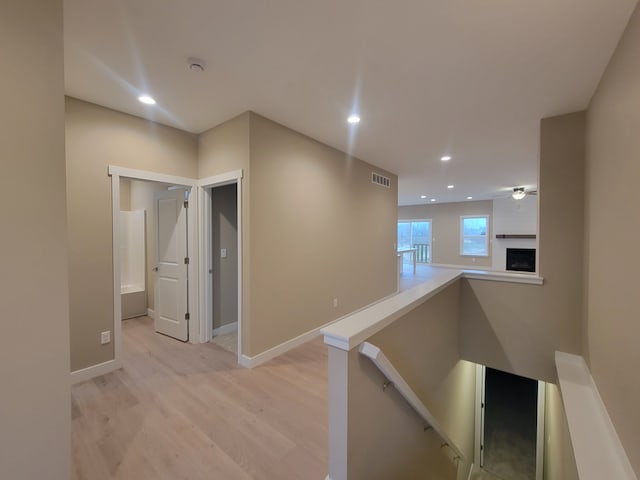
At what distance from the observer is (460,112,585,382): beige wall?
2.83m

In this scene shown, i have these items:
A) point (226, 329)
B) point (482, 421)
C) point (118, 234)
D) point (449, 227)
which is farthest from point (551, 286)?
point (449, 227)

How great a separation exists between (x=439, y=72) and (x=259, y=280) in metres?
2.58

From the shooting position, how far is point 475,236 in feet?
33.2

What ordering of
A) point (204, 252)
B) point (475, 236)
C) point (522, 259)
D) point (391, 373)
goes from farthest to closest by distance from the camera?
point (475, 236) → point (522, 259) → point (204, 252) → point (391, 373)

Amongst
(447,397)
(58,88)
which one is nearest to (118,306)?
(58,88)

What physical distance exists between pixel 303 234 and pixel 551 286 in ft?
9.64

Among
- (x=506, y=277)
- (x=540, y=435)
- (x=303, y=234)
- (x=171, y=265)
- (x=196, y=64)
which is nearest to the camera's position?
(x=196, y=64)

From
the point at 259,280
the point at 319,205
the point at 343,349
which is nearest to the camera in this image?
the point at 343,349

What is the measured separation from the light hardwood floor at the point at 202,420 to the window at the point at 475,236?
9.26 meters

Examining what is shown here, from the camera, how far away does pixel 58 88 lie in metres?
1.33

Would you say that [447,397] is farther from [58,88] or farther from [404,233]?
[404,233]

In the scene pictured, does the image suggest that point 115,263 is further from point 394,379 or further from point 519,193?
point 519,193

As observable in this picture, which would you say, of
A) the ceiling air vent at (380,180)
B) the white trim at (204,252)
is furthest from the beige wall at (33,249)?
the ceiling air vent at (380,180)

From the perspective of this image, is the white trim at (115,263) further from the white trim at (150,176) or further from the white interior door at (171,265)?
the white interior door at (171,265)
